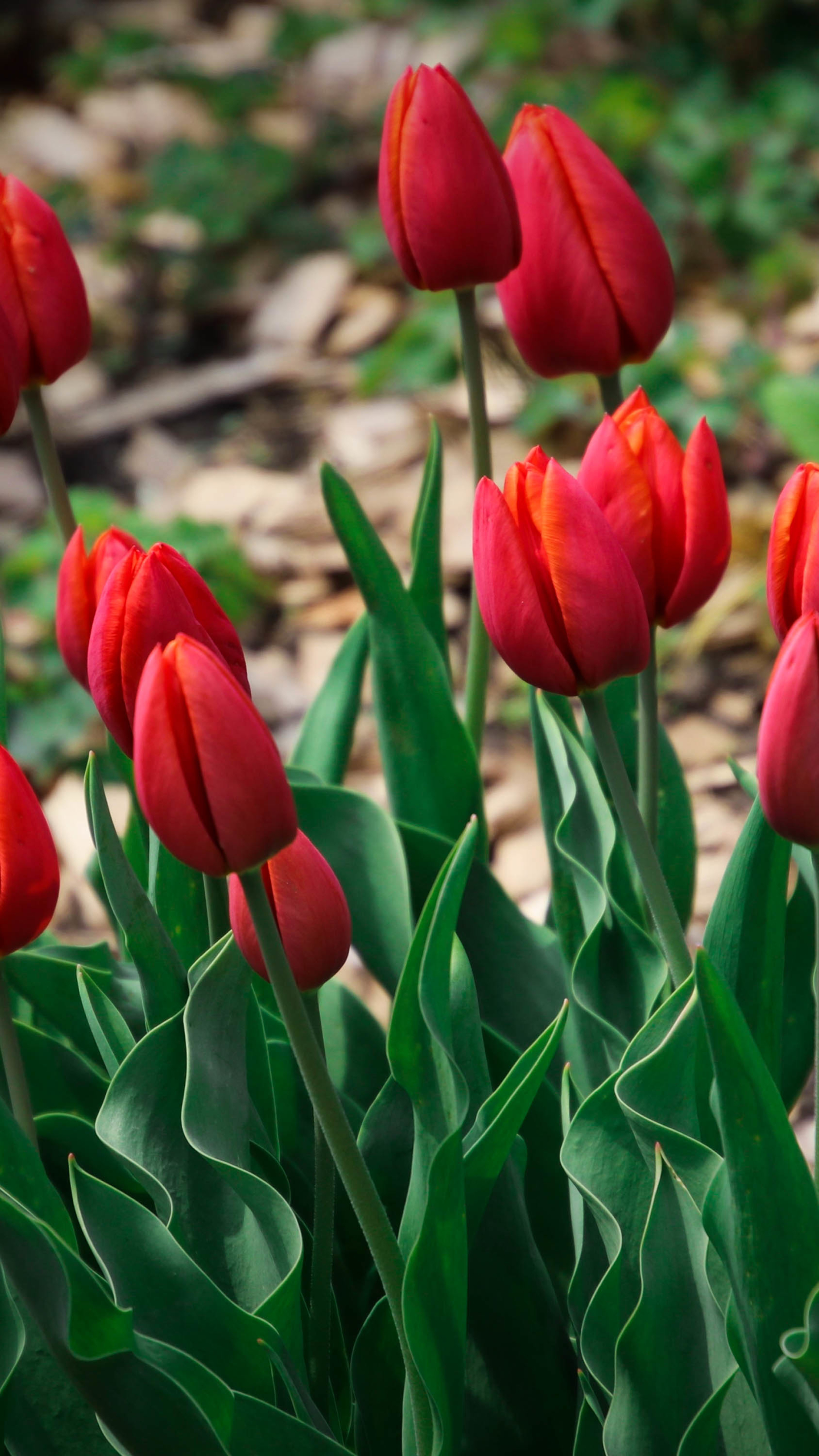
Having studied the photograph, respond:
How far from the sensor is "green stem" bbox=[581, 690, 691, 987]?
62 cm

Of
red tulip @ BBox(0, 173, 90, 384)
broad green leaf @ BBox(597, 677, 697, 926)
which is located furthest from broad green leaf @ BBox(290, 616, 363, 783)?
red tulip @ BBox(0, 173, 90, 384)

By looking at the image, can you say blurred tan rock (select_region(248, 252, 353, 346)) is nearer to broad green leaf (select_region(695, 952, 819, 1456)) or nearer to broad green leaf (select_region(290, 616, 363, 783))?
broad green leaf (select_region(290, 616, 363, 783))

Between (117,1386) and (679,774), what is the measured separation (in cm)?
55

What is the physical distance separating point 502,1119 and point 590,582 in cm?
25

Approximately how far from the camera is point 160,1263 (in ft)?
2.06

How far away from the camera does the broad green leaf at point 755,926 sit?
756 mm

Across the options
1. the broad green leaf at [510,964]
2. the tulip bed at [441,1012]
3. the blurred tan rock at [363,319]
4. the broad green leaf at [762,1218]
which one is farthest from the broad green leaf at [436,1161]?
the blurred tan rock at [363,319]

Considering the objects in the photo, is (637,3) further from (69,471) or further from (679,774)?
(679,774)

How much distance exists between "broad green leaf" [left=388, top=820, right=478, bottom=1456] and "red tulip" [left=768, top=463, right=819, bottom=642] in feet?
0.55

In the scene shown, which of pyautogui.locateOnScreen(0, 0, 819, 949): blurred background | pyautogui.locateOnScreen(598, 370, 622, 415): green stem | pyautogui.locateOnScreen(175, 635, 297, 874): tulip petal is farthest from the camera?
pyautogui.locateOnScreen(0, 0, 819, 949): blurred background

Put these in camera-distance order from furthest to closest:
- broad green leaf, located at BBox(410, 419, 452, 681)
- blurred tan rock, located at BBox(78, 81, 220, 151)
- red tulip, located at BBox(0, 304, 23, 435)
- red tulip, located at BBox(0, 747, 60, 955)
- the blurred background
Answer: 1. blurred tan rock, located at BBox(78, 81, 220, 151)
2. the blurred background
3. broad green leaf, located at BBox(410, 419, 452, 681)
4. red tulip, located at BBox(0, 304, 23, 435)
5. red tulip, located at BBox(0, 747, 60, 955)

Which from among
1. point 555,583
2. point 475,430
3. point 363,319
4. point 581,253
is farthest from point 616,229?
point 363,319

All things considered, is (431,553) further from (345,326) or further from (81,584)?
(345,326)

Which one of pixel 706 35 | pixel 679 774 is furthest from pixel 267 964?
pixel 706 35
